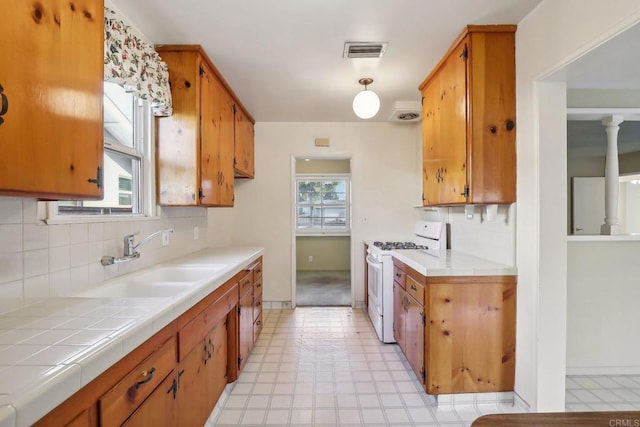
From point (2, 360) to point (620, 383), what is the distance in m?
3.47

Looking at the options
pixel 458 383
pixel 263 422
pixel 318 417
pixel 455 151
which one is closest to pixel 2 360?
pixel 263 422

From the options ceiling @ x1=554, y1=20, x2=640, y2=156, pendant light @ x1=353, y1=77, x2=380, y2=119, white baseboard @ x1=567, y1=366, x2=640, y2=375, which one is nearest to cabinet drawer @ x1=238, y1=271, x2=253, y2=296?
pendant light @ x1=353, y1=77, x2=380, y2=119

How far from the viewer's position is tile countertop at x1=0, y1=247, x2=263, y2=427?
0.65 metres

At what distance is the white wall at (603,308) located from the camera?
7.66 feet

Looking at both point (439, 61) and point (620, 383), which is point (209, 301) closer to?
point (439, 61)

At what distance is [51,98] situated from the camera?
0.96 m

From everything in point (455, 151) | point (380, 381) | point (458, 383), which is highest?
point (455, 151)

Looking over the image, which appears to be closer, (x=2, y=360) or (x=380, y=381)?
(x=2, y=360)

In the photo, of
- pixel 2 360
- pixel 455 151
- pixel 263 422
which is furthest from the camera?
pixel 455 151

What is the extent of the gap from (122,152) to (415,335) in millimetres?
2336

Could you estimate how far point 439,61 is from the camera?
2402 millimetres

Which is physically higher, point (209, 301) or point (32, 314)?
point (32, 314)

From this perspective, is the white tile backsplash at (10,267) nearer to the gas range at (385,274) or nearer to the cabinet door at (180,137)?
the cabinet door at (180,137)

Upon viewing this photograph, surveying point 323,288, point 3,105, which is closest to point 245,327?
point 3,105
